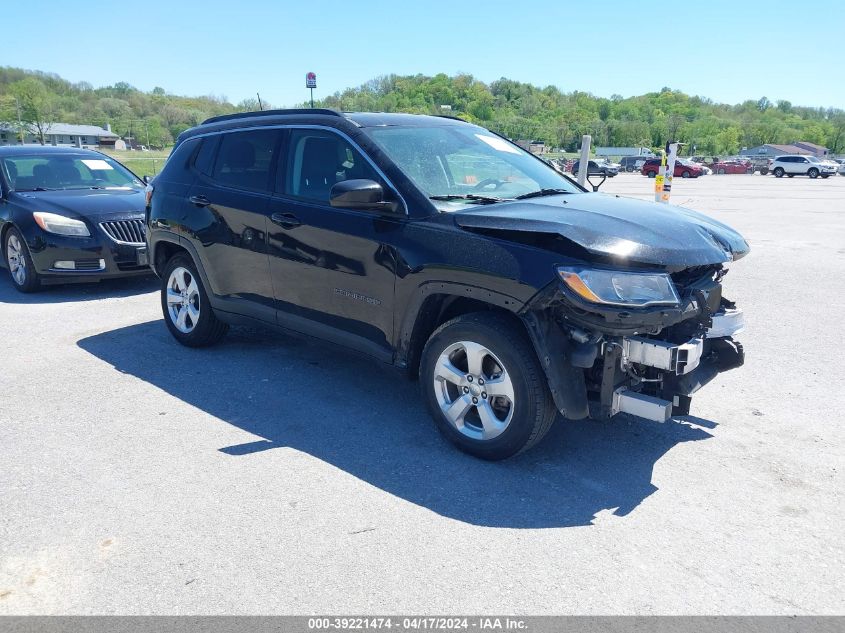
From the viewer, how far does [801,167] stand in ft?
176

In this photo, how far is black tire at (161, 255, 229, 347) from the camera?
584cm

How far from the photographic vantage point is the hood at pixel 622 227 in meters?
3.51

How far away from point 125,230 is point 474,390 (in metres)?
6.03

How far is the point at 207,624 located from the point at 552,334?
204 cm

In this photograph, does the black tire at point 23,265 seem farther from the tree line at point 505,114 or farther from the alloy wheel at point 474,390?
the tree line at point 505,114

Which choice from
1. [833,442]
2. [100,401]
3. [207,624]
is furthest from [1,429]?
[833,442]

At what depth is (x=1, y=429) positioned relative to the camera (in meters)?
4.43

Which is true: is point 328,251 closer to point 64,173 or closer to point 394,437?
point 394,437

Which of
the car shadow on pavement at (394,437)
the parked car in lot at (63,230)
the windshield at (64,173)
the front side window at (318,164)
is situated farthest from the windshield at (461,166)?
the windshield at (64,173)

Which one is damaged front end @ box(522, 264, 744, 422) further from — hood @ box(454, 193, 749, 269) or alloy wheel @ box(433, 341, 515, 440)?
alloy wheel @ box(433, 341, 515, 440)

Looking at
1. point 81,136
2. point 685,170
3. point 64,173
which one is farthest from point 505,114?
point 64,173

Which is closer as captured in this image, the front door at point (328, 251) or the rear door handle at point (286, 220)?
the front door at point (328, 251)

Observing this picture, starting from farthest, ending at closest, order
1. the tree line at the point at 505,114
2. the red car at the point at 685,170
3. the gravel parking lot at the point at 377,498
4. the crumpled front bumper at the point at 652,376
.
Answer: the tree line at the point at 505,114
the red car at the point at 685,170
the crumpled front bumper at the point at 652,376
the gravel parking lot at the point at 377,498

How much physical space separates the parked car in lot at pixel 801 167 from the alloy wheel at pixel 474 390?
5749 cm
